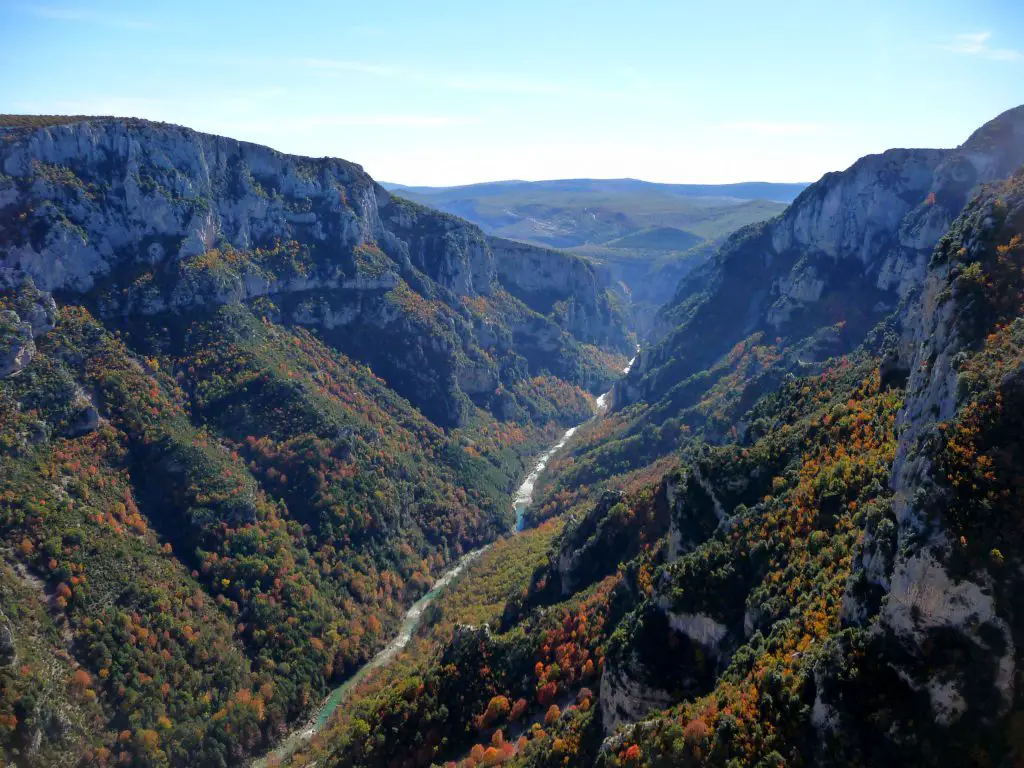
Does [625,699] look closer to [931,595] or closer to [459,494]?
[931,595]

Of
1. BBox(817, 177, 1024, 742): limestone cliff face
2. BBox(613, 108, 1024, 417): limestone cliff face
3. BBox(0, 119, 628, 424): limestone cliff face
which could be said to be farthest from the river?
BBox(817, 177, 1024, 742): limestone cliff face

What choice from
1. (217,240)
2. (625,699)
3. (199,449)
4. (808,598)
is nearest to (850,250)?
(808,598)

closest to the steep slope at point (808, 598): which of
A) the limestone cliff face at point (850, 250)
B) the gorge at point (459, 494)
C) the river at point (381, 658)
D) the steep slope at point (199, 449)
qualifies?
the gorge at point (459, 494)

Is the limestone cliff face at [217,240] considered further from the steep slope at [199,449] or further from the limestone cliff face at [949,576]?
the limestone cliff face at [949,576]

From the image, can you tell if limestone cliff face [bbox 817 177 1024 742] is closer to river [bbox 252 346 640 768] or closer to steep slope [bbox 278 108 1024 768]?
steep slope [bbox 278 108 1024 768]

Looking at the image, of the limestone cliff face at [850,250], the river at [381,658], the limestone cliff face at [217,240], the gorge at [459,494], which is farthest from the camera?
the limestone cliff face at [850,250]

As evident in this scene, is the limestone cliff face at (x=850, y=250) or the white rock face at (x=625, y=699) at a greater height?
the limestone cliff face at (x=850, y=250)
